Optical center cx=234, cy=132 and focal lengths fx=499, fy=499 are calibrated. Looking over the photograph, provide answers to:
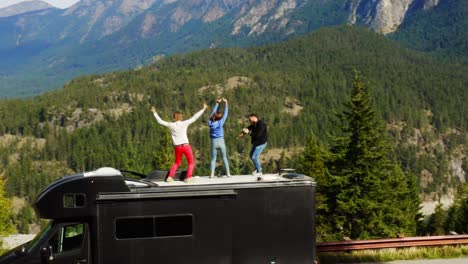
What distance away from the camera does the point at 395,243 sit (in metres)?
18.9

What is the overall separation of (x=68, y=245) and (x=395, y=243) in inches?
481

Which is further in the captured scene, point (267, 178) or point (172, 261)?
point (267, 178)

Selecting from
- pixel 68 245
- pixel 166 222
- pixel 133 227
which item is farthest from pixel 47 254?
pixel 166 222

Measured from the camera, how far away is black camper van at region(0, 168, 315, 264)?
12086mm

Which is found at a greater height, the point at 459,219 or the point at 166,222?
the point at 166,222

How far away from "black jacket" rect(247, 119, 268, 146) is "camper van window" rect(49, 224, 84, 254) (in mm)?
5775

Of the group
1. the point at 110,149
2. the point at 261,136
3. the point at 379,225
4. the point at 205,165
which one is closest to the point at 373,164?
the point at 379,225

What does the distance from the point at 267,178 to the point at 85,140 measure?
191939 mm

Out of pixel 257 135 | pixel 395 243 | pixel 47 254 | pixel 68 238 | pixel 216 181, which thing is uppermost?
pixel 257 135

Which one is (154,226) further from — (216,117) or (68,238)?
(216,117)

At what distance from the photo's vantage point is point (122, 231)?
12.1m

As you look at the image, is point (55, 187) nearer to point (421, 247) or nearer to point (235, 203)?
point (235, 203)

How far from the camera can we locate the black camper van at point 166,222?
1209 cm

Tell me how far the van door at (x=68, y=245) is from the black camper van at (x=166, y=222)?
23 mm
